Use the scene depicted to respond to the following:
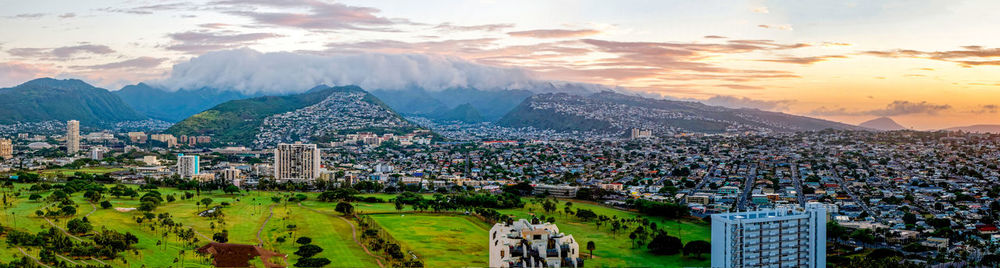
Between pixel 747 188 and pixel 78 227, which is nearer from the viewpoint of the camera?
pixel 78 227

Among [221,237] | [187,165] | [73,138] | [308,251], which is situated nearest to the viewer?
[308,251]

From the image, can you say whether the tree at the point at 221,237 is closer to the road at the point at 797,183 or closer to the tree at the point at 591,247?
the tree at the point at 591,247

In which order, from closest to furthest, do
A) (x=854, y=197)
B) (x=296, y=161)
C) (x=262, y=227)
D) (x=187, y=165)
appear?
(x=262, y=227) < (x=854, y=197) < (x=187, y=165) < (x=296, y=161)

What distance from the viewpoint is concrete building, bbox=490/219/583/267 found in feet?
94.7

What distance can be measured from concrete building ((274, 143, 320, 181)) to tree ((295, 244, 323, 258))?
4832 cm

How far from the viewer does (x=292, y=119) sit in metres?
157

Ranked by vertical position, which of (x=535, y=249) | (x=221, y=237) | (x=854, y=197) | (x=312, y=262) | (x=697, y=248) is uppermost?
(x=535, y=249)

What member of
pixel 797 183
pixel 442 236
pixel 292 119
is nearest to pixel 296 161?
pixel 442 236

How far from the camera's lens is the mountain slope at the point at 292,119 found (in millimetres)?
143250

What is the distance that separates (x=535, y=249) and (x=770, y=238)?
9316mm

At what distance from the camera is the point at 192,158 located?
87375 millimetres

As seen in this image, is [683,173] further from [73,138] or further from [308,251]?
[73,138]

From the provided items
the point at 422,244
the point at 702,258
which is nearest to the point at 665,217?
the point at 702,258

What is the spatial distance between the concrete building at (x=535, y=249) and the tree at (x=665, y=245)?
40.5 feet
